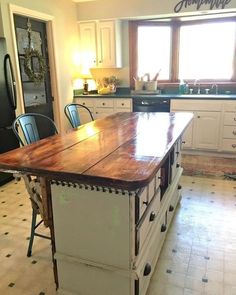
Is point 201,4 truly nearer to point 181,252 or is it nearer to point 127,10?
point 127,10

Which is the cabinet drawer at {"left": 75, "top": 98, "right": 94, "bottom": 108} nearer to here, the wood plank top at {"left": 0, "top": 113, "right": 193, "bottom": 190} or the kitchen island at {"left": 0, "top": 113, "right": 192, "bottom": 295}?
the wood plank top at {"left": 0, "top": 113, "right": 193, "bottom": 190}

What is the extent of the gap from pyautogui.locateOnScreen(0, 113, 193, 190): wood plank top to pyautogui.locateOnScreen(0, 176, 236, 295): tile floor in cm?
87

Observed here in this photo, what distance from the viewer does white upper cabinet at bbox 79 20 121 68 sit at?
Answer: 15.5 feet

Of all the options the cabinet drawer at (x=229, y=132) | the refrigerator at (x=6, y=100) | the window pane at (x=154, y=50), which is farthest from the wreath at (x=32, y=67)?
the cabinet drawer at (x=229, y=132)

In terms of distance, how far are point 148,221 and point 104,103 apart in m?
3.44

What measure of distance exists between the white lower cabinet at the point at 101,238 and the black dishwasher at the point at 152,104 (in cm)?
299

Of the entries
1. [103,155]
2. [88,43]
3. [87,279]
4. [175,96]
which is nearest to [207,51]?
[175,96]

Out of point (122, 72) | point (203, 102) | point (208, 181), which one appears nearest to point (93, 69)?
point (122, 72)

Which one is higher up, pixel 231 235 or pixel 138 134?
pixel 138 134

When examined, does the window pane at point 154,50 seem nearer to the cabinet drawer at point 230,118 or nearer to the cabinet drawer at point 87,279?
the cabinet drawer at point 230,118

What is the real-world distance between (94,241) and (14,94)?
246 centimetres

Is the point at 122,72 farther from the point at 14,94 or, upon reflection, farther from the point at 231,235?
the point at 231,235

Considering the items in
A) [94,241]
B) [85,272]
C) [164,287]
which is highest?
[94,241]

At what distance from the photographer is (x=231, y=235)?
2.29 m
